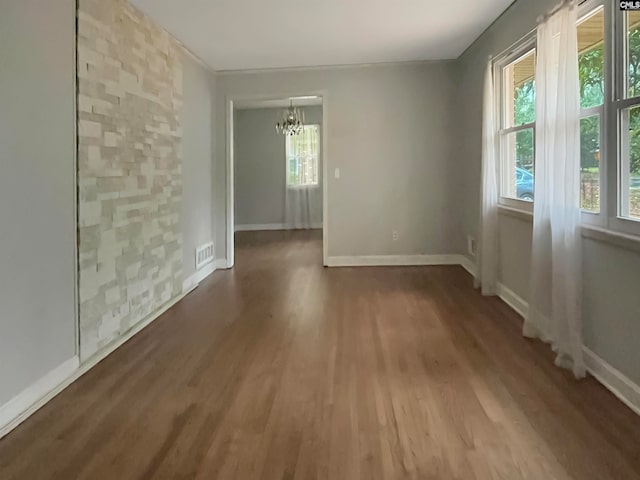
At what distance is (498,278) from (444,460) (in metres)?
2.80

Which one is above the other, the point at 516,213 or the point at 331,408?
the point at 516,213

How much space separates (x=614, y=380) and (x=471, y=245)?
9.98ft

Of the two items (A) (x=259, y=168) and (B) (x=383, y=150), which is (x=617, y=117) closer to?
(B) (x=383, y=150)

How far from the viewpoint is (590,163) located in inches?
113

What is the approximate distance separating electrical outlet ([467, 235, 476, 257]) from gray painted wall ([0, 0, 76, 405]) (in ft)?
13.0

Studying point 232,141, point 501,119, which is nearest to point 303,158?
point 232,141

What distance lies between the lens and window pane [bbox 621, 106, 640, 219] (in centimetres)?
246

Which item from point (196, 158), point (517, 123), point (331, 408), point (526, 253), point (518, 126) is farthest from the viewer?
point (196, 158)

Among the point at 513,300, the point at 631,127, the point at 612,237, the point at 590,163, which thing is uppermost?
the point at 631,127

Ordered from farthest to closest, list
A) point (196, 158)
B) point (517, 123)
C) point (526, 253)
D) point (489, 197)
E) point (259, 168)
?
point (259, 168) → point (196, 158) → point (489, 197) → point (517, 123) → point (526, 253)

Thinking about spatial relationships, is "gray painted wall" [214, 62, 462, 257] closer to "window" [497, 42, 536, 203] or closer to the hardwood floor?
"window" [497, 42, 536, 203]

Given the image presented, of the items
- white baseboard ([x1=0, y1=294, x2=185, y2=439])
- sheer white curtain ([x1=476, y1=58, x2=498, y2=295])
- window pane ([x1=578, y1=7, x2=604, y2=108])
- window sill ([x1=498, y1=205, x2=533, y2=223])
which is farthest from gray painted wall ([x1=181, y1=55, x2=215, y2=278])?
window pane ([x1=578, y1=7, x2=604, y2=108])

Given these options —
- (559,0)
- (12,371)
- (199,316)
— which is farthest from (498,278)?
(12,371)

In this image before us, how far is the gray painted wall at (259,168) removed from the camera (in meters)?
10.3
